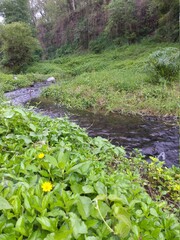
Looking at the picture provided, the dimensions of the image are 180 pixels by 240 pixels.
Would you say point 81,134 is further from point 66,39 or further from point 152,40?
point 66,39

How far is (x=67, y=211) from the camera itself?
1.15 metres

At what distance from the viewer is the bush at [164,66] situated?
273 inches

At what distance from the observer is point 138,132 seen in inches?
190

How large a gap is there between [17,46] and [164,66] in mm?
16876

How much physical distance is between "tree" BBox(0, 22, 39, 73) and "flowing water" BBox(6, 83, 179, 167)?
15564 millimetres

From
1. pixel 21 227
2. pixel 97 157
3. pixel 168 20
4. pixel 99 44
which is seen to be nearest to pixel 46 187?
pixel 21 227

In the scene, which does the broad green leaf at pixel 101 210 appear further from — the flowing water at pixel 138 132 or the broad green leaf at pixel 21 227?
the flowing water at pixel 138 132

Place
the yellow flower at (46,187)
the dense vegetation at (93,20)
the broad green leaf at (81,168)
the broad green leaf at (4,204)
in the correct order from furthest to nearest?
the dense vegetation at (93,20)
the broad green leaf at (81,168)
the yellow flower at (46,187)
the broad green leaf at (4,204)

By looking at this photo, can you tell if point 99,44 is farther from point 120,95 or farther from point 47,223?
point 47,223

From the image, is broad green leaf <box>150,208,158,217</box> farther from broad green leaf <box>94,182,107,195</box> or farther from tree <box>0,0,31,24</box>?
tree <box>0,0,31,24</box>

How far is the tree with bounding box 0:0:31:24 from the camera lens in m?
25.5

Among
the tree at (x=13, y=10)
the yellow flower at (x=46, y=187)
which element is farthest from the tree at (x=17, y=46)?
the yellow flower at (x=46, y=187)

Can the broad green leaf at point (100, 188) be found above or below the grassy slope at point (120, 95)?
above

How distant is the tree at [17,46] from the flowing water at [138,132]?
613 inches
